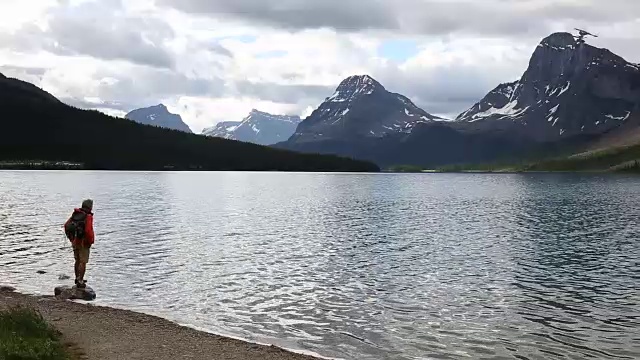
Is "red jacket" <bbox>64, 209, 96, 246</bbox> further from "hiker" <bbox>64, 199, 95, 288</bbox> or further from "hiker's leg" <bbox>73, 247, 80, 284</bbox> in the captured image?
"hiker's leg" <bbox>73, 247, 80, 284</bbox>

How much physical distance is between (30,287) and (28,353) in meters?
20.5

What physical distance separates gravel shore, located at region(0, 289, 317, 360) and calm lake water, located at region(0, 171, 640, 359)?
2350 millimetres

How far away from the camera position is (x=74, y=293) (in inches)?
1304

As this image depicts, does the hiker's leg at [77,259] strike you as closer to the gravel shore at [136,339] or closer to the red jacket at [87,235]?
the red jacket at [87,235]

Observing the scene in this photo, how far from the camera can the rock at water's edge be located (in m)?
32.7

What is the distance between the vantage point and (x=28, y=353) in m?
17.3

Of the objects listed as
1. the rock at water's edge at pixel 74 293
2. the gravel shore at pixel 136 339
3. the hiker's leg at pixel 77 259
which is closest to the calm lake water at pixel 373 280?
the rock at water's edge at pixel 74 293

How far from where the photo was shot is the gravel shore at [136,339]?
21.1m

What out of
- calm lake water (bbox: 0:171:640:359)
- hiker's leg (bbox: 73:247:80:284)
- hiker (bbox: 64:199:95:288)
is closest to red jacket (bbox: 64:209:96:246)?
hiker (bbox: 64:199:95:288)

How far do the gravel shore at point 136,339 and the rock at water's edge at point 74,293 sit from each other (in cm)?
374

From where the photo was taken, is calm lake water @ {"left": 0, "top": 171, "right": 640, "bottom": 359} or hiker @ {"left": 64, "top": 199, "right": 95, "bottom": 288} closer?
calm lake water @ {"left": 0, "top": 171, "right": 640, "bottom": 359}

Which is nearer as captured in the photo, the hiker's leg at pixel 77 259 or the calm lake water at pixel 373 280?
the calm lake water at pixel 373 280

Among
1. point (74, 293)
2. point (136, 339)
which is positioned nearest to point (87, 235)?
point (74, 293)

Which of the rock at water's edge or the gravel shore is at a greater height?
the gravel shore
